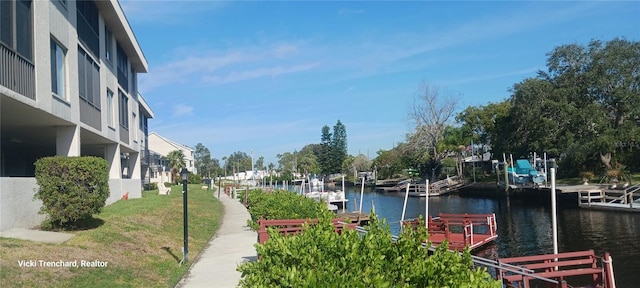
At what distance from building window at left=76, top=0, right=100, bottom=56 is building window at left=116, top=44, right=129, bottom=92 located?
6670 millimetres

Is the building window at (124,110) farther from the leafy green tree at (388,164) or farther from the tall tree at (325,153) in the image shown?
the tall tree at (325,153)

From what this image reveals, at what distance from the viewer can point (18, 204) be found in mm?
12805

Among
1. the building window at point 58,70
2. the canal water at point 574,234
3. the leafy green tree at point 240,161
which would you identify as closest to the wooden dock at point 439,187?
the canal water at point 574,234

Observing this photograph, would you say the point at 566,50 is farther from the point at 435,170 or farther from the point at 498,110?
the point at 435,170

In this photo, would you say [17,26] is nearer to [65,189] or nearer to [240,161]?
[65,189]

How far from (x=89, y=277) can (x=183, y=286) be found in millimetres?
1769

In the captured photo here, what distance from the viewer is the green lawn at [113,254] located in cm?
910

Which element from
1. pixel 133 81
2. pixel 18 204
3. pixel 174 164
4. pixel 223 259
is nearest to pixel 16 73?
pixel 18 204

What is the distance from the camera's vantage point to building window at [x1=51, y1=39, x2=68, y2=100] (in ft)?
57.3

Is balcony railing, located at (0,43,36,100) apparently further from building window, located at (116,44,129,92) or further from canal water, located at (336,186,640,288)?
building window, located at (116,44,129,92)

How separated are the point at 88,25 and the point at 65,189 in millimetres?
12181

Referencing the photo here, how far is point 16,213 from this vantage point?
41.6 ft

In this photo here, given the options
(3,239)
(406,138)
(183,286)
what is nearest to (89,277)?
(183,286)

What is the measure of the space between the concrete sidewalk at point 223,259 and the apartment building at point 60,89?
4607mm
